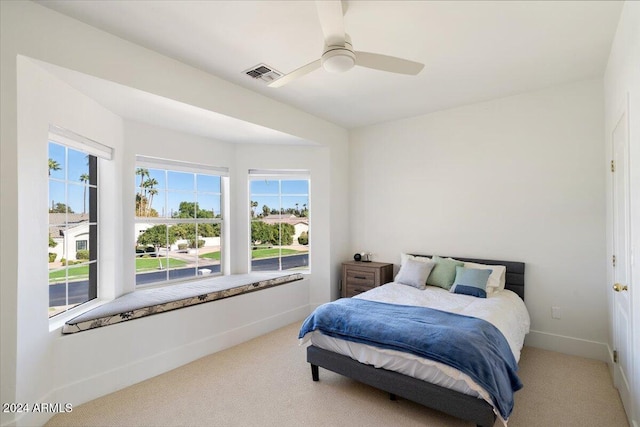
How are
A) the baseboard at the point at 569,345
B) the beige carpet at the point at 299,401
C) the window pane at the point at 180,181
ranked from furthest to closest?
the window pane at the point at 180,181, the baseboard at the point at 569,345, the beige carpet at the point at 299,401

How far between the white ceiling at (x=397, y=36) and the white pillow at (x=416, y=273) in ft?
6.46

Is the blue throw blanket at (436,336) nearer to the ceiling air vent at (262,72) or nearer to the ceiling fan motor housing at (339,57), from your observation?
the ceiling fan motor housing at (339,57)

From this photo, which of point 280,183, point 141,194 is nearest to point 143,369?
point 141,194

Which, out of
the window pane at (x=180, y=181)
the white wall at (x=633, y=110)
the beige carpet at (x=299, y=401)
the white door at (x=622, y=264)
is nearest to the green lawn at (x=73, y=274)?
the beige carpet at (x=299, y=401)

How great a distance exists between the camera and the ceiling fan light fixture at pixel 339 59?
178 centimetres

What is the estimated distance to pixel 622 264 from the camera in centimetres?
223

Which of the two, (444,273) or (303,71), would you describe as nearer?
(303,71)

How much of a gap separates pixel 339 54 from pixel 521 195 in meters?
2.79

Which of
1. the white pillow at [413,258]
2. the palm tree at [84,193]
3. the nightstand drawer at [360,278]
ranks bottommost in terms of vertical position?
the nightstand drawer at [360,278]

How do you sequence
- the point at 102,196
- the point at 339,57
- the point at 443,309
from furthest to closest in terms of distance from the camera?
the point at 102,196, the point at 443,309, the point at 339,57

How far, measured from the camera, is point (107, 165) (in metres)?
3.12

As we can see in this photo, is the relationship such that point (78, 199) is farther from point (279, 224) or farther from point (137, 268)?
point (279, 224)

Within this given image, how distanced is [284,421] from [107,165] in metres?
2.89

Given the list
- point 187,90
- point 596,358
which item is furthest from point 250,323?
point 596,358
